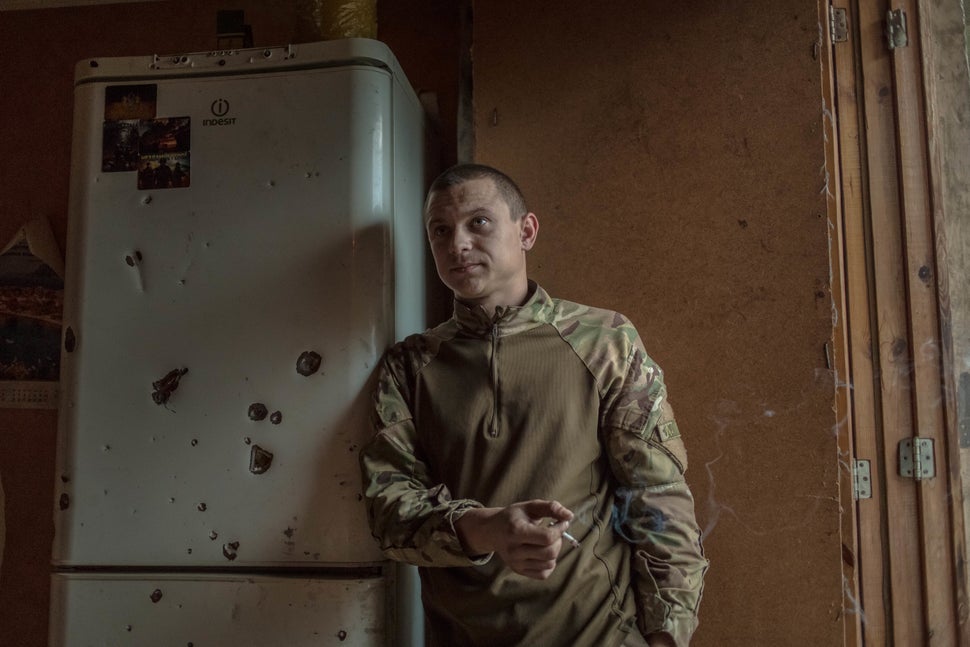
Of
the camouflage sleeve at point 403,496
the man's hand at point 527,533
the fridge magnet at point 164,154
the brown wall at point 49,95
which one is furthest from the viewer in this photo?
the brown wall at point 49,95

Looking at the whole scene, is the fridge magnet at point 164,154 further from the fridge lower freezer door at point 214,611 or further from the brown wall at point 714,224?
the fridge lower freezer door at point 214,611

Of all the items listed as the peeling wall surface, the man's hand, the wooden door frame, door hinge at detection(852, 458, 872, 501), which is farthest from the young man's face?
door hinge at detection(852, 458, 872, 501)

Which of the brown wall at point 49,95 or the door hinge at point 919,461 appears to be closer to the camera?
the door hinge at point 919,461

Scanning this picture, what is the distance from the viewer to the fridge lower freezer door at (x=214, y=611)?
113 centimetres

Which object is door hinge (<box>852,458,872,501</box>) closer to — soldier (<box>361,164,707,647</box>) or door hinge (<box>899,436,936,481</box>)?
door hinge (<box>899,436,936,481</box>)

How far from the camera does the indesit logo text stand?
1.24 meters

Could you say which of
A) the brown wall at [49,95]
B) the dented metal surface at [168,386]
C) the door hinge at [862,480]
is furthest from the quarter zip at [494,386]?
the door hinge at [862,480]

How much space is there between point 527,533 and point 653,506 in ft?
0.93

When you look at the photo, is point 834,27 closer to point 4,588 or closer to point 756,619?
point 756,619

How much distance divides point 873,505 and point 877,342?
0.37m

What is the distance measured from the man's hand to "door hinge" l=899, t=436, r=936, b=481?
1.04 m

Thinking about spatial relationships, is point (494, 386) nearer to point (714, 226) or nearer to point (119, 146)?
point (714, 226)

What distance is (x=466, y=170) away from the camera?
46.6 inches

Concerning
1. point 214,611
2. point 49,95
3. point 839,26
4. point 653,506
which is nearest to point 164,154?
point 214,611
